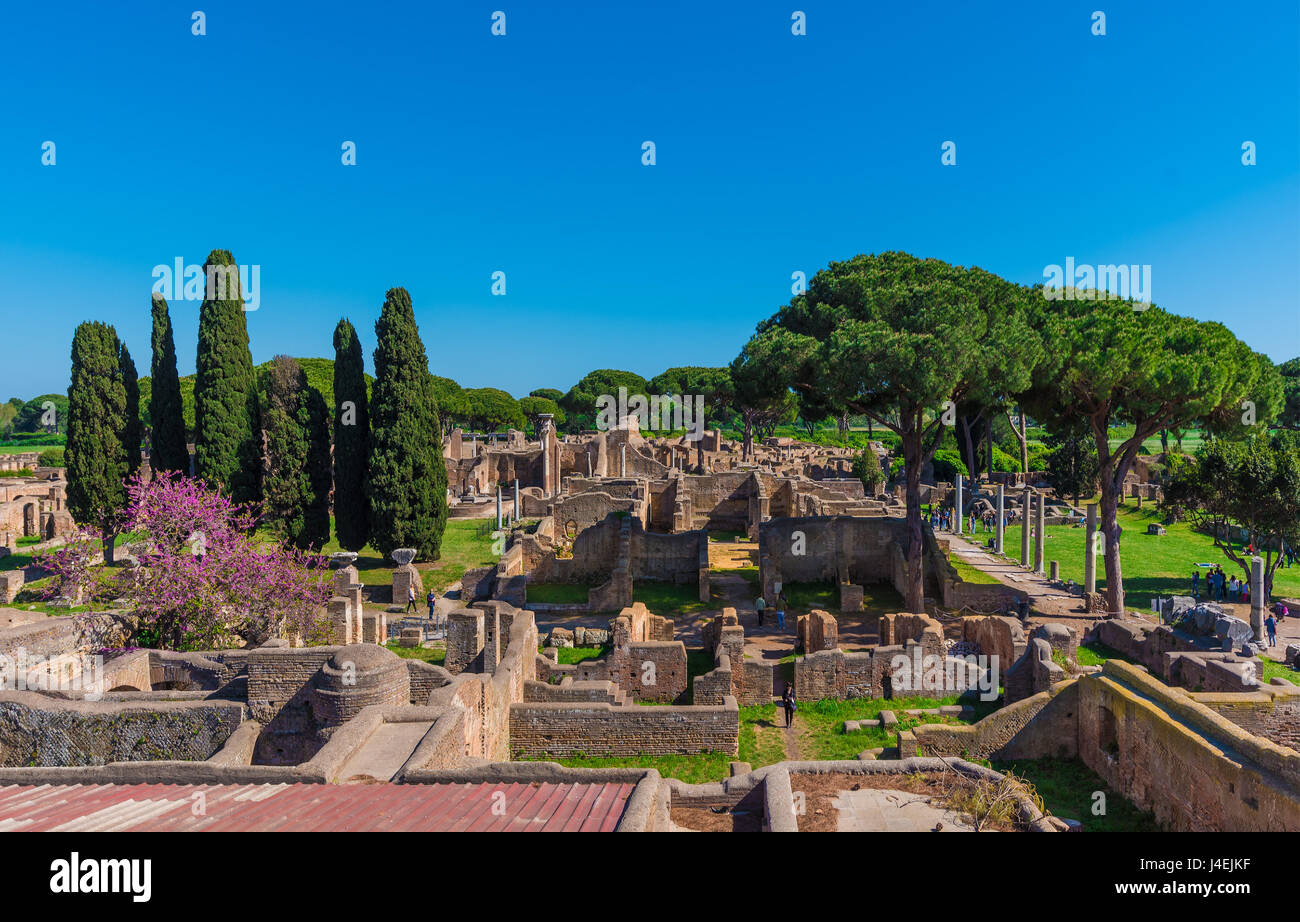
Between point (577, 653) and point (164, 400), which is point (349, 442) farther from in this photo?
point (577, 653)

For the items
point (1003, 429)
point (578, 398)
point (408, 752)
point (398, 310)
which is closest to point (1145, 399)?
point (408, 752)

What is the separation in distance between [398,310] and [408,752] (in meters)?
24.3

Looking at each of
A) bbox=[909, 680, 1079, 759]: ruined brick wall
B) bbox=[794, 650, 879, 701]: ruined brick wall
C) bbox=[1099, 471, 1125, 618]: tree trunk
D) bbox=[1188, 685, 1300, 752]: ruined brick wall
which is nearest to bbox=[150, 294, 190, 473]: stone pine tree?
bbox=[794, 650, 879, 701]: ruined brick wall

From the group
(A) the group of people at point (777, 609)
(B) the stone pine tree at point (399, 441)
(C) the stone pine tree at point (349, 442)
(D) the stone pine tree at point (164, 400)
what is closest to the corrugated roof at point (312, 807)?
(A) the group of people at point (777, 609)

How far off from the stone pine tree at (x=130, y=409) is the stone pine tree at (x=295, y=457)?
566cm

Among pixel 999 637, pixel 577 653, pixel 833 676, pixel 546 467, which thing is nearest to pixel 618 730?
pixel 833 676

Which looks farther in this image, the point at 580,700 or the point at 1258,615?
the point at 1258,615

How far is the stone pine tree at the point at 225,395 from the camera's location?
30609 millimetres

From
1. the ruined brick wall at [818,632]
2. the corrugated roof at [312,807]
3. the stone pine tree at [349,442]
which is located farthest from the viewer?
the stone pine tree at [349,442]

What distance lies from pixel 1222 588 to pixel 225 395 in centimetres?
3742

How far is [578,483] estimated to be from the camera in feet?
138

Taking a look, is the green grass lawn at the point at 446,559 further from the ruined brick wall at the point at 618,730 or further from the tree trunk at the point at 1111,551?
the tree trunk at the point at 1111,551

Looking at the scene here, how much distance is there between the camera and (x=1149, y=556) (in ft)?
113
